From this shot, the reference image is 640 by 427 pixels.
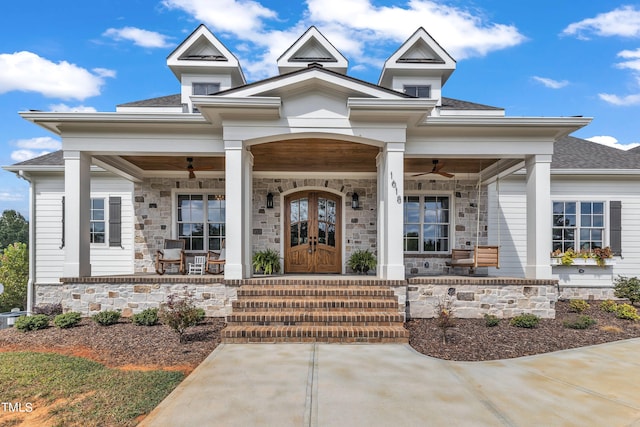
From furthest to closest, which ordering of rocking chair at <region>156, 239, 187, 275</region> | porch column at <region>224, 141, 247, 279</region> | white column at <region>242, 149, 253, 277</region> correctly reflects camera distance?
rocking chair at <region>156, 239, 187, 275</region>
white column at <region>242, 149, 253, 277</region>
porch column at <region>224, 141, 247, 279</region>

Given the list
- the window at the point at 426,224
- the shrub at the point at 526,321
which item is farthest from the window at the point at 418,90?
the shrub at the point at 526,321

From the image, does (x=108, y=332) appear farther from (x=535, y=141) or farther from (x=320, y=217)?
(x=535, y=141)

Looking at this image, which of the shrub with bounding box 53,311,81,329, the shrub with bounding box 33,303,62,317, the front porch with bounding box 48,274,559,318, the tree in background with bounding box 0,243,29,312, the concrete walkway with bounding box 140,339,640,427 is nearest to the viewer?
the concrete walkway with bounding box 140,339,640,427

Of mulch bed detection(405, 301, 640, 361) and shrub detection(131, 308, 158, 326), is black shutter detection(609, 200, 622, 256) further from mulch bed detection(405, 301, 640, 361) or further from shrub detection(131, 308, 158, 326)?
shrub detection(131, 308, 158, 326)

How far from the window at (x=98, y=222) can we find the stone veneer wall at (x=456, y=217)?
8.35m

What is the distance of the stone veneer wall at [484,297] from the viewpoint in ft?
23.4

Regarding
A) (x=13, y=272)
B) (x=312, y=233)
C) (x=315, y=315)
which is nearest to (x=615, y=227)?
(x=312, y=233)

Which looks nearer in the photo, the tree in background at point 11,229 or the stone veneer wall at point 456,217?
the stone veneer wall at point 456,217

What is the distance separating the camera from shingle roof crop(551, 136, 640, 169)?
10211 mm

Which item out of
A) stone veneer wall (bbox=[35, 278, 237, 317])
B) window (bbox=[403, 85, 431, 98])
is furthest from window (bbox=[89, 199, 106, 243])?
window (bbox=[403, 85, 431, 98])

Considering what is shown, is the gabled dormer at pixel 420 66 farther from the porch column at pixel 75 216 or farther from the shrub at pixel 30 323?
the shrub at pixel 30 323

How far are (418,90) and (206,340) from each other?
8.97m

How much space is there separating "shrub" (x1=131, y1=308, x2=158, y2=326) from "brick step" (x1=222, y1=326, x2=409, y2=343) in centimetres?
190

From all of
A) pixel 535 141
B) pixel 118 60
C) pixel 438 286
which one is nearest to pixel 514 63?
pixel 535 141
